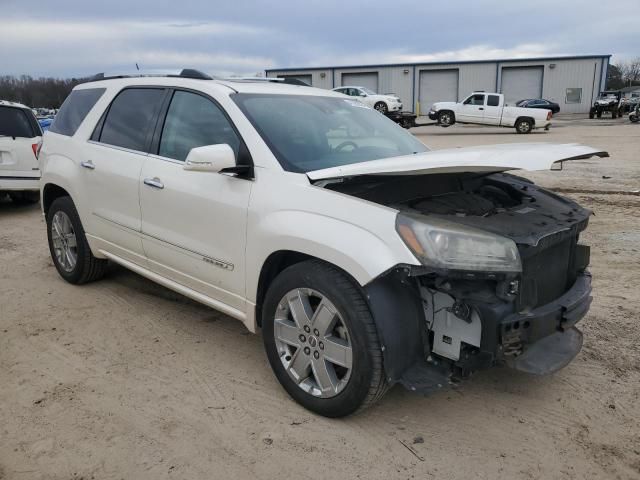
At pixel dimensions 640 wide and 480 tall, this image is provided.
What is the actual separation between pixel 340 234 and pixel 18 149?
772cm

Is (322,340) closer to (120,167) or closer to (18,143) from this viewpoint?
(120,167)

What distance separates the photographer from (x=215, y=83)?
371 centimetres

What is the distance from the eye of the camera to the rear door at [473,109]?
27242mm

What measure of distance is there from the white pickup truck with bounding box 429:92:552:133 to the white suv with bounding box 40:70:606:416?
23.7 meters

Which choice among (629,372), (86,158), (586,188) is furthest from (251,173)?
(586,188)

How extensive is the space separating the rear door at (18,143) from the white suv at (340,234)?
508 centimetres

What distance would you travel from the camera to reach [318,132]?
3635 mm

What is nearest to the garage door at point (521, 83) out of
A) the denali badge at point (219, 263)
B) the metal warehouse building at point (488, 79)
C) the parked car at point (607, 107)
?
the metal warehouse building at point (488, 79)

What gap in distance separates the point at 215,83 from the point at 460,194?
181 cm

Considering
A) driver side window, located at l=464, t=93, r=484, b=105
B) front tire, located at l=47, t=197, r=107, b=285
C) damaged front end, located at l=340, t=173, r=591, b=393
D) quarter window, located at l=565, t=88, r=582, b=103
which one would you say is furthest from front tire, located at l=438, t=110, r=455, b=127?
quarter window, located at l=565, t=88, r=582, b=103

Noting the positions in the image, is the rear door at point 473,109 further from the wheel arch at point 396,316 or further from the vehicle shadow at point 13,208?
the wheel arch at point 396,316

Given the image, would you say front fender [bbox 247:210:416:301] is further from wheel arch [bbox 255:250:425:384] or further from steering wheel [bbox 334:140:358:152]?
steering wheel [bbox 334:140:358:152]

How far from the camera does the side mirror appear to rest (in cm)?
306

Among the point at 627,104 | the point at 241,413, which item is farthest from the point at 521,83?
the point at 241,413
